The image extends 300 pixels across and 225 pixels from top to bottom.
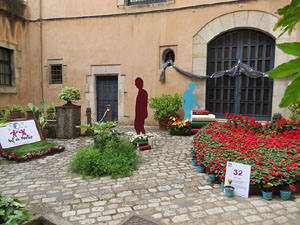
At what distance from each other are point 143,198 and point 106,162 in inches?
49.5

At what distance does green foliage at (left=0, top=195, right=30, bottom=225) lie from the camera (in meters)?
2.27

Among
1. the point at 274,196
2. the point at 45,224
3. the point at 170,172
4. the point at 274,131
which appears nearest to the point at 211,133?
the point at 274,131

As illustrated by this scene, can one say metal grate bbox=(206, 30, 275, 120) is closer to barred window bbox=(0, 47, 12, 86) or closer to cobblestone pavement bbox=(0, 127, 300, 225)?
cobblestone pavement bbox=(0, 127, 300, 225)

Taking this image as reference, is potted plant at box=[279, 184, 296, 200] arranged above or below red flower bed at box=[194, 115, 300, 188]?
below

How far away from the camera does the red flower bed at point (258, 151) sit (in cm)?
324

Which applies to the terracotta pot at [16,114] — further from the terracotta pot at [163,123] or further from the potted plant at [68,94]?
the terracotta pot at [163,123]

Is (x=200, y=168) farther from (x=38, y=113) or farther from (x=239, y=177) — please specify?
(x=38, y=113)

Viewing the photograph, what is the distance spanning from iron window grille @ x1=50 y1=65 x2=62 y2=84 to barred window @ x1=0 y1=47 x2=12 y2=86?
1659mm

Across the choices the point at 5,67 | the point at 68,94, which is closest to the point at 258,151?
the point at 68,94

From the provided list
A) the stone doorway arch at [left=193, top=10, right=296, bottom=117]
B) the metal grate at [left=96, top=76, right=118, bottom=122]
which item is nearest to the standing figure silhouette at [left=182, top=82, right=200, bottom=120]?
the stone doorway arch at [left=193, top=10, right=296, bottom=117]

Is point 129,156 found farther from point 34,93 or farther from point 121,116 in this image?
point 34,93

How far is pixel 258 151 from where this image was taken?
158 inches

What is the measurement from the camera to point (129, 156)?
4566 millimetres

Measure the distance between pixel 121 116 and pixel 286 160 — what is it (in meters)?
7.01
